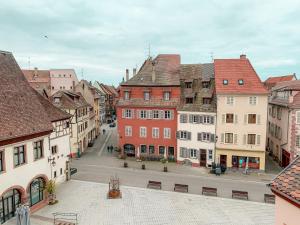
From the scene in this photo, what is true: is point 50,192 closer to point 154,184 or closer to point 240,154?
point 154,184

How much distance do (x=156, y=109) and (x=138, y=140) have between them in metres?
5.57

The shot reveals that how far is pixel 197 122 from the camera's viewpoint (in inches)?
1451

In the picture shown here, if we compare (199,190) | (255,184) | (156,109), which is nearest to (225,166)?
(255,184)

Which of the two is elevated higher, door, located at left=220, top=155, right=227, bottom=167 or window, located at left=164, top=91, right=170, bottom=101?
window, located at left=164, top=91, right=170, bottom=101

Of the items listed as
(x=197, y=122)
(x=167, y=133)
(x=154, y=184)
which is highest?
(x=197, y=122)

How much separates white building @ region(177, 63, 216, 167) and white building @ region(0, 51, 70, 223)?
18.0m

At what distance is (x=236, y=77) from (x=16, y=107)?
2684 centimetres

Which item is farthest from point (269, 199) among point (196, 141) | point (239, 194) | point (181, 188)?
point (196, 141)

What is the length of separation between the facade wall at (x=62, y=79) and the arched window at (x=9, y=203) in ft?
206

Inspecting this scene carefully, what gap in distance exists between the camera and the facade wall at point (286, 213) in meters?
9.96

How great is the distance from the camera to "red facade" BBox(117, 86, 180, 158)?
3891cm

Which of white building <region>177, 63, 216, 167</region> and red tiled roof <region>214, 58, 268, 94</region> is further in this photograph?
white building <region>177, 63, 216, 167</region>

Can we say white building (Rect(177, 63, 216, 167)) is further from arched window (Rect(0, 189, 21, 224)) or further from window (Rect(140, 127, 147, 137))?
arched window (Rect(0, 189, 21, 224))

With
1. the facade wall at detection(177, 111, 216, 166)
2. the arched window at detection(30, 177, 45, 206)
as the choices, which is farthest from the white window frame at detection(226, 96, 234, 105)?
the arched window at detection(30, 177, 45, 206)
